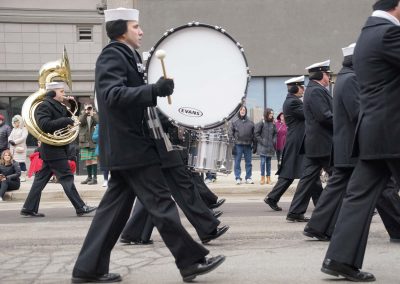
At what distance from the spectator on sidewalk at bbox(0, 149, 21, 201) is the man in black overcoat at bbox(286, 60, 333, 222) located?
6935mm

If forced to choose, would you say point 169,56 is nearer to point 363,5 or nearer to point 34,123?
point 34,123

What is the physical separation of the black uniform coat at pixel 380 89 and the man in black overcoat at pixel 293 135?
4484 millimetres

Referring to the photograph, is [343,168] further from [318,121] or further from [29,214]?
[29,214]

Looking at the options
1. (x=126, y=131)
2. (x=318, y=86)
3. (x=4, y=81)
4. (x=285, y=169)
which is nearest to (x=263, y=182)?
(x=285, y=169)

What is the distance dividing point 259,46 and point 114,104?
18.3 meters

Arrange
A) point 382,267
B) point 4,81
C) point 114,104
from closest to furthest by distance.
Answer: point 114,104 → point 382,267 → point 4,81

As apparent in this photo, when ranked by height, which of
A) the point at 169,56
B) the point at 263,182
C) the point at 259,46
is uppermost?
the point at 259,46

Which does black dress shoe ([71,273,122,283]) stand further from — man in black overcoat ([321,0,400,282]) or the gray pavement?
man in black overcoat ([321,0,400,282])

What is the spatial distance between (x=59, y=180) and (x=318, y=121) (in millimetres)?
3685

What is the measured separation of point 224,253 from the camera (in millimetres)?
6652

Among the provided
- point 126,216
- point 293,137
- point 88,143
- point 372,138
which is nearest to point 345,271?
point 372,138

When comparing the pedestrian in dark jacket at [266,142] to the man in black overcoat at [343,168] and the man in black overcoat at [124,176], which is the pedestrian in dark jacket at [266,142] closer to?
the man in black overcoat at [343,168]

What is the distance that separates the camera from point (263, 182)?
1638cm

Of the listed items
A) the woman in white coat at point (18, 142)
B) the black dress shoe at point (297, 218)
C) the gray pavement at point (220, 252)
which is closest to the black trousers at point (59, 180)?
the gray pavement at point (220, 252)
